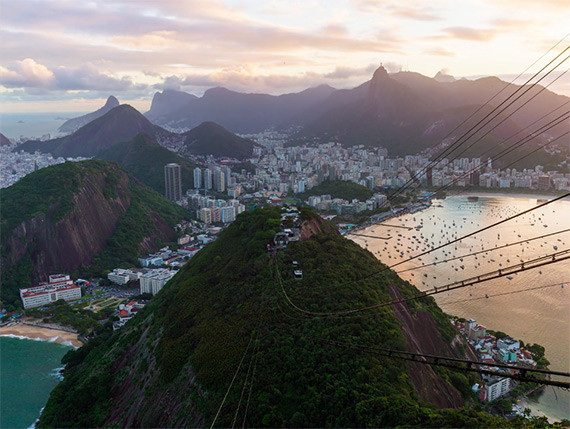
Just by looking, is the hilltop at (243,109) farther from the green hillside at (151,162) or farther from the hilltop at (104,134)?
the green hillside at (151,162)

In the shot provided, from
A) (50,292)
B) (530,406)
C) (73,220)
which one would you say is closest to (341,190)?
(73,220)

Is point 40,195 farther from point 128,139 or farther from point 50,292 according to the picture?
point 128,139

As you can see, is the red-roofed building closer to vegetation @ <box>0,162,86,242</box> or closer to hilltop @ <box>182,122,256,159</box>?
vegetation @ <box>0,162,86,242</box>

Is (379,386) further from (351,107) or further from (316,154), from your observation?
(351,107)

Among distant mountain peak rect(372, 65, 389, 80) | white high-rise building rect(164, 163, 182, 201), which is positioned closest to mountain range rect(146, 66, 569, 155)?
distant mountain peak rect(372, 65, 389, 80)

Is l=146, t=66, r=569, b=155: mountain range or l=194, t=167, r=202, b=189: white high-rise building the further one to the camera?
l=146, t=66, r=569, b=155: mountain range

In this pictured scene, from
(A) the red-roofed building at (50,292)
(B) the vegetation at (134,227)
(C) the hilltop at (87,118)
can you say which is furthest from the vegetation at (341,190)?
(C) the hilltop at (87,118)

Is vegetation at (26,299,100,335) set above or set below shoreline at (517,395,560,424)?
above
